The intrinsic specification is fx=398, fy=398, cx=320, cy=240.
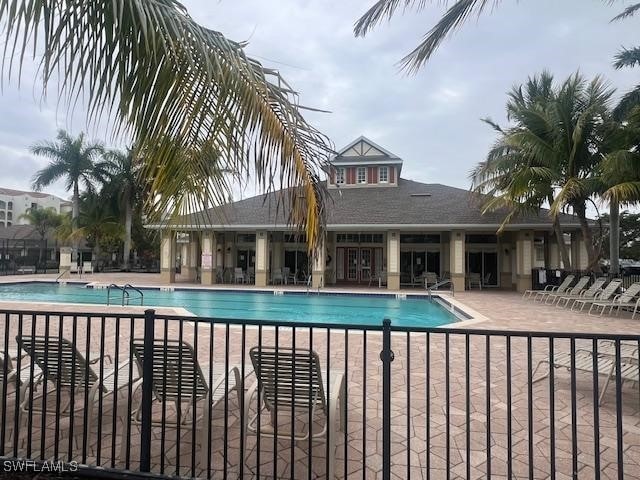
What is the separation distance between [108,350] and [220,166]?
520 centimetres

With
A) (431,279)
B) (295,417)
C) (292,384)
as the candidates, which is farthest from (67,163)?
(292,384)

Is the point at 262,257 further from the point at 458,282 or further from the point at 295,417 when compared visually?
the point at 295,417

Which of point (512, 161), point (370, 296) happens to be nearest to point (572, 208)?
point (512, 161)

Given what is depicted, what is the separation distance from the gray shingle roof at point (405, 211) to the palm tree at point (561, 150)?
9.26 ft

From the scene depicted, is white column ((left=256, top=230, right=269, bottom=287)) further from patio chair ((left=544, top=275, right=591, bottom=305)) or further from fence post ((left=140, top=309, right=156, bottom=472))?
fence post ((left=140, top=309, right=156, bottom=472))

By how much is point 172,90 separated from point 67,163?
112 feet

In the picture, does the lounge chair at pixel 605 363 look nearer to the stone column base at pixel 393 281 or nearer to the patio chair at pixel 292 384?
the patio chair at pixel 292 384

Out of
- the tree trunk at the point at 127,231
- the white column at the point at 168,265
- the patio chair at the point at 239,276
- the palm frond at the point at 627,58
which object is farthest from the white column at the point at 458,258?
the tree trunk at the point at 127,231

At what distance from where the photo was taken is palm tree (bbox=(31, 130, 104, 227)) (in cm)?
3105

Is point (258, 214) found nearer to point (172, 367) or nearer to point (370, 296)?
point (370, 296)

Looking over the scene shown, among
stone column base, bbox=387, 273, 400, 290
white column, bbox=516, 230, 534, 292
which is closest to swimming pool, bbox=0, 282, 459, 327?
stone column base, bbox=387, 273, 400, 290

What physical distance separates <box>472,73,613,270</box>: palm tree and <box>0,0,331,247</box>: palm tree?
551 inches

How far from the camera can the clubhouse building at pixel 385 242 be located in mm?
19750

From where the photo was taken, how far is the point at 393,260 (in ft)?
67.1
